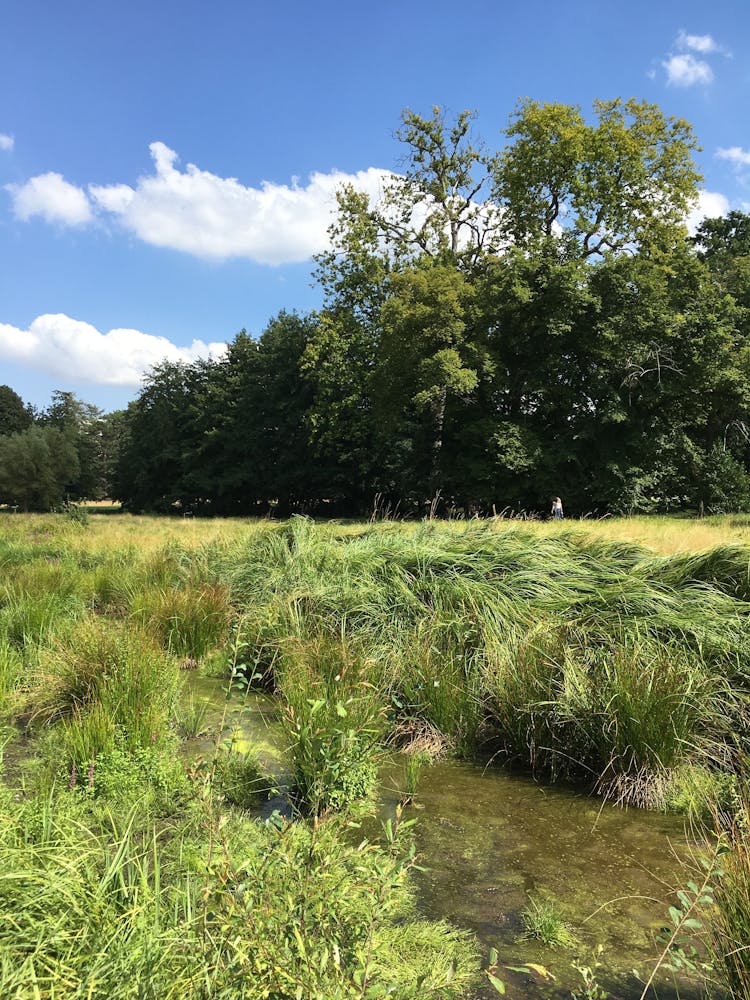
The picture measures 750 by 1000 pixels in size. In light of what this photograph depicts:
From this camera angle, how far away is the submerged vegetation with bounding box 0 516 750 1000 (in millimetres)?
1826

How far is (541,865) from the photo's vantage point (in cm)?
323

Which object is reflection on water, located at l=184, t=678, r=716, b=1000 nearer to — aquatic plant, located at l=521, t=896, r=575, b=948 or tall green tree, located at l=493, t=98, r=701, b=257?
aquatic plant, located at l=521, t=896, r=575, b=948

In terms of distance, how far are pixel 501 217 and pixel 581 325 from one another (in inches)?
275

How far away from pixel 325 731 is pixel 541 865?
1.34 metres

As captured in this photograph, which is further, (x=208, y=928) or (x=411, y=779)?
(x=411, y=779)

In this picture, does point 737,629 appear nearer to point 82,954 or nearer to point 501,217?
point 82,954

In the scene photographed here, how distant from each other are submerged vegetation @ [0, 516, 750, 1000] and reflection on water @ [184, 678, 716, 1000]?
0.13 meters

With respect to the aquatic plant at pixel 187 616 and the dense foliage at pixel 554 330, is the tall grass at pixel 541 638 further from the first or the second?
the dense foliage at pixel 554 330

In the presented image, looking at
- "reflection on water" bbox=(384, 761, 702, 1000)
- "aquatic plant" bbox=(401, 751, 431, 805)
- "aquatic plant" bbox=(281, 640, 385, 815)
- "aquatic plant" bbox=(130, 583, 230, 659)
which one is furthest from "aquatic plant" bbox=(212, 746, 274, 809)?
"aquatic plant" bbox=(130, 583, 230, 659)

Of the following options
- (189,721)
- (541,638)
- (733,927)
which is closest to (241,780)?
(189,721)

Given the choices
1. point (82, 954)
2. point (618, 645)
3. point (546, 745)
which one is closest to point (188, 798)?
point (82, 954)

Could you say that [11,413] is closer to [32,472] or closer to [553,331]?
[32,472]

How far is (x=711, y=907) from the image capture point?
2.24 metres

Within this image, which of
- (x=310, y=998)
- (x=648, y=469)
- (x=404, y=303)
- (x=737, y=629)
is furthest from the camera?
(x=648, y=469)
